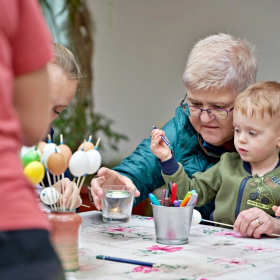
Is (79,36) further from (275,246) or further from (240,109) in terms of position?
(275,246)

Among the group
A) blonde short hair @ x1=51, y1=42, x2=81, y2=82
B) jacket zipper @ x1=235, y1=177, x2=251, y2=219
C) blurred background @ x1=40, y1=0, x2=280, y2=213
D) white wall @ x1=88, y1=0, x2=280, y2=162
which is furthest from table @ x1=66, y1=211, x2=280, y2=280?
blurred background @ x1=40, y1=0, x2=280, y2=213

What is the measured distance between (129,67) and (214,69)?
2.13m

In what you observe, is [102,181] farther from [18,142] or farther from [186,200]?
[18,142]

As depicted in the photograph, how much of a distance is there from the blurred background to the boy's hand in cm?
193

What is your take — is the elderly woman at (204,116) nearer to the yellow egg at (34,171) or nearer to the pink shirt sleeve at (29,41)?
the yellow egg at (34,171)

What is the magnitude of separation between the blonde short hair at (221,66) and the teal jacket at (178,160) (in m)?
0.23

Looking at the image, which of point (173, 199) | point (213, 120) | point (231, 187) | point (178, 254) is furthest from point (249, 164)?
point (178, 254)

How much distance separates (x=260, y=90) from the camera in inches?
70.6

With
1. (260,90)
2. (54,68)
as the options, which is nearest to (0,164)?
(54,68)

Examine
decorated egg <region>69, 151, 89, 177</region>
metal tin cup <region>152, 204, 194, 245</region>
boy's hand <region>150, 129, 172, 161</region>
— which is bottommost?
metal tin cup <region>152, 204, 194, 245</region>

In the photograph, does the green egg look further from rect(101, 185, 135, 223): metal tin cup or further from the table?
rect(101, 185, 135, 223): metal tin cup

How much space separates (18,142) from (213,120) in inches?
53.4

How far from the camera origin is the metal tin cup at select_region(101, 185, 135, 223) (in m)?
1.55

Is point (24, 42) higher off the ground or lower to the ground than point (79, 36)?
lower
